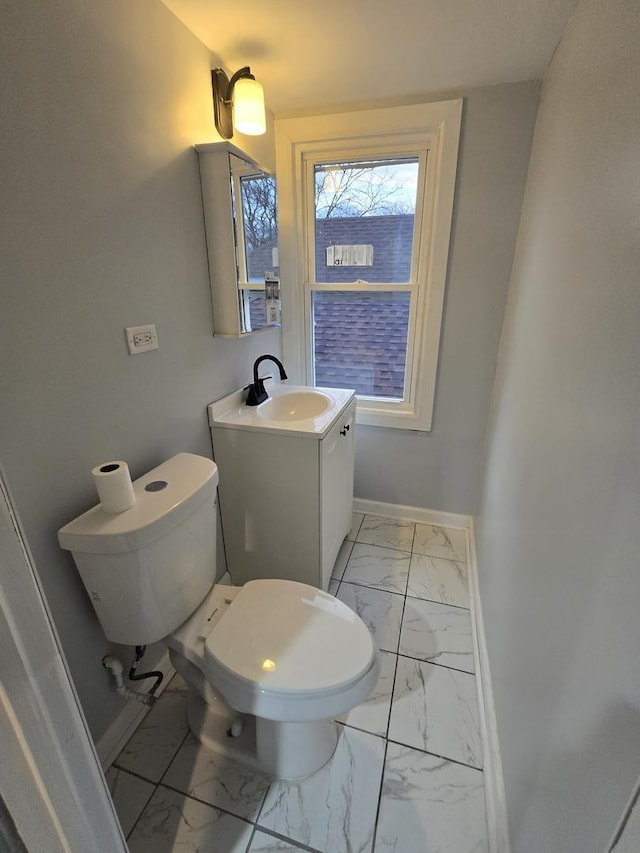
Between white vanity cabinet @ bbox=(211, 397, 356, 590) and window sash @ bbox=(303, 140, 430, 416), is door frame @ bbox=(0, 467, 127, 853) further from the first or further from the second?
window sash @ bbox=(303, 140, 430, 416)

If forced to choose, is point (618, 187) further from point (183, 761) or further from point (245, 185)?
point (183, 761)

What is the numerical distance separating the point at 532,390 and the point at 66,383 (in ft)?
4.20

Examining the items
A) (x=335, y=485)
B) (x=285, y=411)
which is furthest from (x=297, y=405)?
(x=335, y=485)

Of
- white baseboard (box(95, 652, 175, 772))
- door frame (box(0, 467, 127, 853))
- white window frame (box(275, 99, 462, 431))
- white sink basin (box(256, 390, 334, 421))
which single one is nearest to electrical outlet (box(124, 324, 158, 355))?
white sink basin (box(256, 390, 334, 421))

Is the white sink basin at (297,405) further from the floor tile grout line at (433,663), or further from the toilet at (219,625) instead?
the floor tile grout line at (433,663)

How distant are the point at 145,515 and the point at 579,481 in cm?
96

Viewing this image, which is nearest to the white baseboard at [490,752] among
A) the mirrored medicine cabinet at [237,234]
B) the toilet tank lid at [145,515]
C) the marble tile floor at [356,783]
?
the marble tile floor at [356,783]

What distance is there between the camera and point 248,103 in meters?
1.26

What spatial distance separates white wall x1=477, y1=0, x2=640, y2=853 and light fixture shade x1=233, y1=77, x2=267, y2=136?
3.12ft

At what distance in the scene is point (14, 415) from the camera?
2.60 ft

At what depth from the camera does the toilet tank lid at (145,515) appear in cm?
86

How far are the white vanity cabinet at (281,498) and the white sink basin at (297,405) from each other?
0.14 m

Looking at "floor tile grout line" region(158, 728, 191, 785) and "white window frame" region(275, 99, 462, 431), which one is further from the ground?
"white window frame" region(275, 99, 462, 431)

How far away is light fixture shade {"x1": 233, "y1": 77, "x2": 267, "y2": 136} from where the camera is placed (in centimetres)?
126
